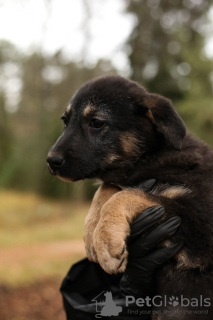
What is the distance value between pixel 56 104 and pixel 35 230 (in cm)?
888

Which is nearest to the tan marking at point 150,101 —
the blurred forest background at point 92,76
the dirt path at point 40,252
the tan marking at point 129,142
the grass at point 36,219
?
the tan marking at point 129,142

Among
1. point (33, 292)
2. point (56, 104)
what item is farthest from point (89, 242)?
point (56, 104)

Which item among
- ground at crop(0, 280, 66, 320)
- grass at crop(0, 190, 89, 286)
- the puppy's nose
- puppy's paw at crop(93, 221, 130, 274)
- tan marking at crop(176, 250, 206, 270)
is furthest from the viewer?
grass at crop(0, 190, 89, 286)

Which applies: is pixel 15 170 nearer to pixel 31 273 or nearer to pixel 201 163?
pixel 31 273

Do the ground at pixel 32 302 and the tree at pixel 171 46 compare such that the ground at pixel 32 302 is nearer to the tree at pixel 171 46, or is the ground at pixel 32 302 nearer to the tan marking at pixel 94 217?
the tan marking at pixel 94 217


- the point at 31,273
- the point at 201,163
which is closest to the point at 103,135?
the point at 201,163

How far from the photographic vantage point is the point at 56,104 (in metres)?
22.2

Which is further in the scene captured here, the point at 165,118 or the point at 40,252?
the point at 40,252

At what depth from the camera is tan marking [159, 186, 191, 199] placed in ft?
9.53

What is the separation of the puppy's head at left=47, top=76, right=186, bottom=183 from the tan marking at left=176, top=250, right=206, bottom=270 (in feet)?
2.92

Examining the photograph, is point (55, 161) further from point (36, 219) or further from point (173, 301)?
point (36, 219)

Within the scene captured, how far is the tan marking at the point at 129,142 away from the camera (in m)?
3.32

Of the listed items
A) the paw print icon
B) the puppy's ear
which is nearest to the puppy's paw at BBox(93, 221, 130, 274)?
the paw print icon

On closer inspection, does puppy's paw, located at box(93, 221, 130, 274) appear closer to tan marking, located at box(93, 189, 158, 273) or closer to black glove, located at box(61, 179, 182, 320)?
tan marking, located at box(93, 189, 158, 273)
